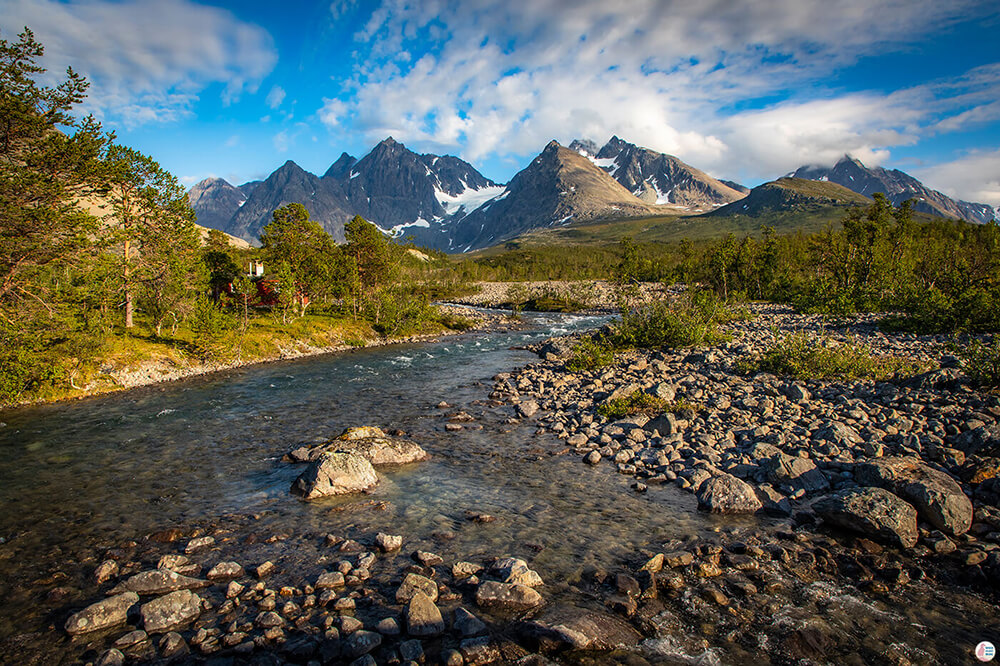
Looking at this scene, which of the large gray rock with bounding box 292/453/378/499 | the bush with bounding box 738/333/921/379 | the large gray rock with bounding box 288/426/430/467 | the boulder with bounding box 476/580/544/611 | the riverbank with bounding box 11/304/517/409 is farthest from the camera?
the riverbank with bounding box 11/304/517/409

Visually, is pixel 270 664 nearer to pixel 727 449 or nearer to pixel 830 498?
pixel 830 498

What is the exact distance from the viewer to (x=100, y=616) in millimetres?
6871

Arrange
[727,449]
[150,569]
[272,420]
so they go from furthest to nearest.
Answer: [272,420] < [727,449] < [150,569]

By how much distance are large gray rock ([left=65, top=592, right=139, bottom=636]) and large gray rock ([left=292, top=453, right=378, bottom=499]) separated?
174 inches

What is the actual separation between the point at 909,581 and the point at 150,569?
42.9 feet

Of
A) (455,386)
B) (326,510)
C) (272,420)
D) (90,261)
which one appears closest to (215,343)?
(90,261)

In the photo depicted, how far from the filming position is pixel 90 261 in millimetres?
21562

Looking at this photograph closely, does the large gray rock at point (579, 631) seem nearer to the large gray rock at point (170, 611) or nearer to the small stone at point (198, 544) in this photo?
the large gray rock at point (170, 611)

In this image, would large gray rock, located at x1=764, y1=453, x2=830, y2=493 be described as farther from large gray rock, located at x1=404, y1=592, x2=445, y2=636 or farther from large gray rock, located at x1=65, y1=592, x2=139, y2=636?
large gray rock, located at x1=65, y1=592, x2=139, y2=636

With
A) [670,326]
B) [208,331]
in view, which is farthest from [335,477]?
[208,331]

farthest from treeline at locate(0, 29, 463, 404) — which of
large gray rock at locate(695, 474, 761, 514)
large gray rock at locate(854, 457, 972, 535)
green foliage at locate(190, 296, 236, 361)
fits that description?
large gray rock at locate(854, 457, 972, 535)

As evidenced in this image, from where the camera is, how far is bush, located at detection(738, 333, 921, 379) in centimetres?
1817

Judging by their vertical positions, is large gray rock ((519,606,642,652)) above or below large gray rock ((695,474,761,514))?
below

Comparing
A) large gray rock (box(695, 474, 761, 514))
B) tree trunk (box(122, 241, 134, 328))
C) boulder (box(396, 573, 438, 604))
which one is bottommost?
boulder (box(396, 573, 438, 604))
